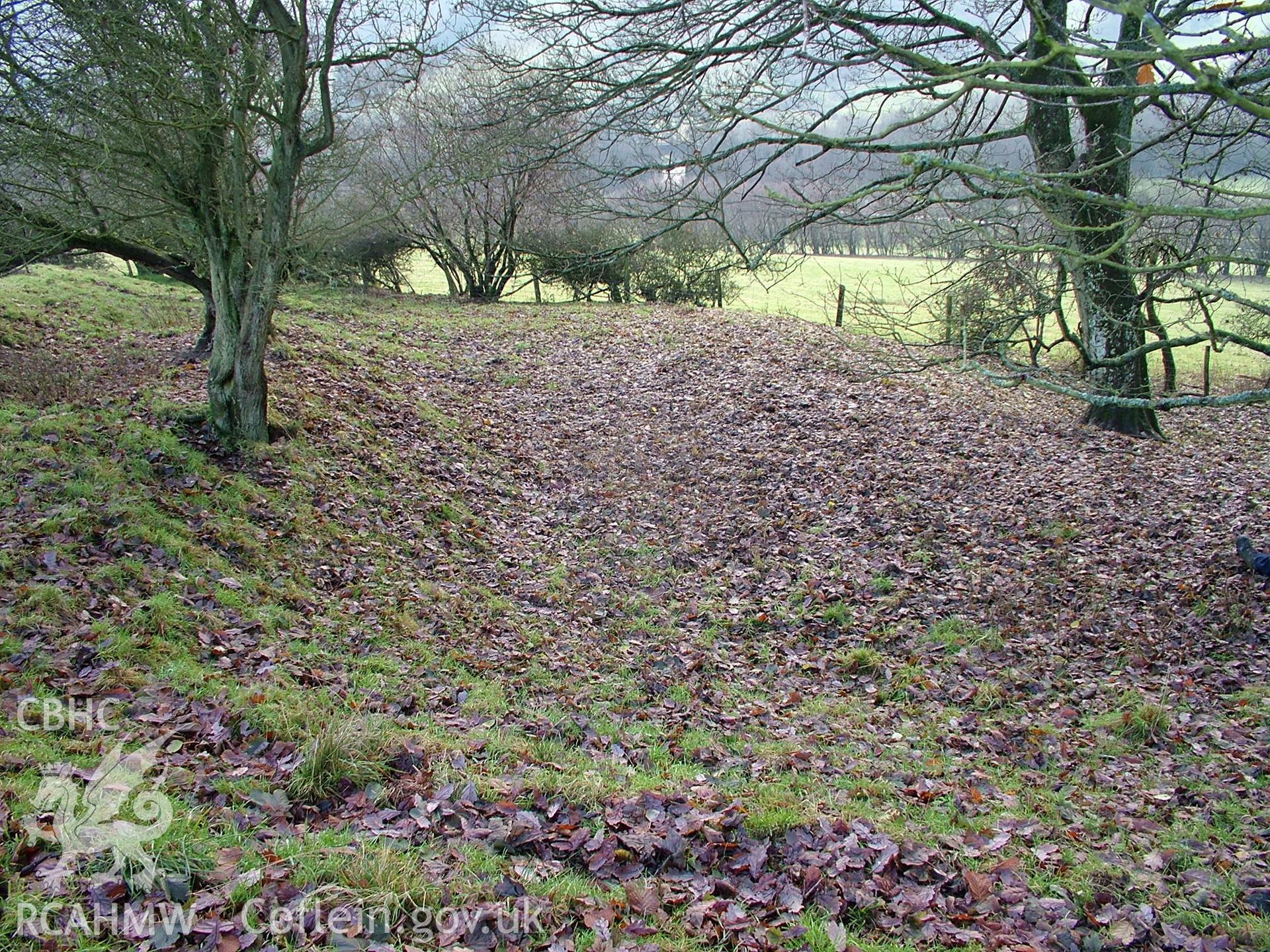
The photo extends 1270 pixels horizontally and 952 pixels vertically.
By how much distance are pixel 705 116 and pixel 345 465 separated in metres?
5.33

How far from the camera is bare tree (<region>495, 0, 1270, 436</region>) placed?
396 centimetres

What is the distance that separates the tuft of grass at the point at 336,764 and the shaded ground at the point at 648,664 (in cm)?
2

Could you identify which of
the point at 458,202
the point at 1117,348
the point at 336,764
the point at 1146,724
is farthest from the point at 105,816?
the point at 458,202

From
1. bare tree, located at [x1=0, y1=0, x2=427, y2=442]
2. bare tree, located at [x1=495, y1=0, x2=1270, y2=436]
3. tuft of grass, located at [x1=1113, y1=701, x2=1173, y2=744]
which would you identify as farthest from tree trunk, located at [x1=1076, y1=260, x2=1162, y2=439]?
bare tree, located at [x1=0, y1=0, x2=427, y2=442]

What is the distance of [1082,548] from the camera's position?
733 centimetres

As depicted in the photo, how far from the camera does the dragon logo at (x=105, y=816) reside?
283 cm

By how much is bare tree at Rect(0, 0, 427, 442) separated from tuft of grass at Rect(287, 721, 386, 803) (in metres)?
4.97

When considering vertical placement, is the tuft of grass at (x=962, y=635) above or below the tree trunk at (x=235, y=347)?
below

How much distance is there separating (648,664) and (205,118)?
621 cm

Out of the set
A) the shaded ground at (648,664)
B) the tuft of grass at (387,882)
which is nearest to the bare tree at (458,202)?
the shaded ground at (648,664)

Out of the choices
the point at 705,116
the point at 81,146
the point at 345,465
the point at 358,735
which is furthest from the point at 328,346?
the point at 358,735

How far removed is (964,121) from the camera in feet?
34.6

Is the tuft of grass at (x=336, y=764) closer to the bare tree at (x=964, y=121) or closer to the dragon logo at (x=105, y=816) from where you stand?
the dragon logo at (x=105, y=816)

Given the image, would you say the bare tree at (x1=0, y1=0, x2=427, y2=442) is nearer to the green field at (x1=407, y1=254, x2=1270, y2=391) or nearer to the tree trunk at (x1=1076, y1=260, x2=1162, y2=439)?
the green field at (x1=407, y1=254, x2=1270, y2=391)
